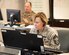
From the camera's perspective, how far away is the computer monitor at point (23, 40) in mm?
1733

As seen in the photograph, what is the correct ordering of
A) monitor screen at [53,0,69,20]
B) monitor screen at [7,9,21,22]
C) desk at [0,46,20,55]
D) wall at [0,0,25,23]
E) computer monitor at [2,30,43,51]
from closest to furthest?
computer monitor at [2,30,43,51] → desk at [0,46,20,55] → monitor screen at [7,9,21,22] → monitor screen at [53,0,69,20] → wall at [0,0,25,23]

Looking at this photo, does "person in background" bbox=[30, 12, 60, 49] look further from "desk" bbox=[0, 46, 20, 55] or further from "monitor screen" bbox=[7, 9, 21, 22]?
"monitor screen" bbox=[7, 9, 21, 22]

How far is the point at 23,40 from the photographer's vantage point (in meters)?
1.80

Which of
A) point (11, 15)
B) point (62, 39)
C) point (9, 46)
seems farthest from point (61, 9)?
point (9, 46)

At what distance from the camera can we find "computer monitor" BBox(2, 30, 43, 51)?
173 centimetres

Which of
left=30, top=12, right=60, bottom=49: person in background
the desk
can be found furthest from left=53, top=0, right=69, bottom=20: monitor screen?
the desk

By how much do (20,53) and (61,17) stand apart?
272cm

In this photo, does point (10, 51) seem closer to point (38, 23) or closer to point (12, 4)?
point (38, 23)

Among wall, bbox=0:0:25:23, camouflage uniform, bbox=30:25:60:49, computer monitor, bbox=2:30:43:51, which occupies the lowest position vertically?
camouflage uniform, bbox=30:25:60:49

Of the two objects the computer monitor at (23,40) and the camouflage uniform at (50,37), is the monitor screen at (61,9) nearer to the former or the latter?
the camouflage uniform at (50,37)

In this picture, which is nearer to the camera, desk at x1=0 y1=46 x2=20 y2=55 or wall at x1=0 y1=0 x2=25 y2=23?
desk at x1=0 y1=46 x2=20 y2=55

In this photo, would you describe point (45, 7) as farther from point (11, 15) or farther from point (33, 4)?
point (11, 15)

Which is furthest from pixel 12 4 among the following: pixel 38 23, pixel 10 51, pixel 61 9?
pixel 10 51

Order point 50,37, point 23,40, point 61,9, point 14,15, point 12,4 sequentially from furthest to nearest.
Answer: point 12,4
point 61,9
point 14,15
point 50,37
point 23,40
